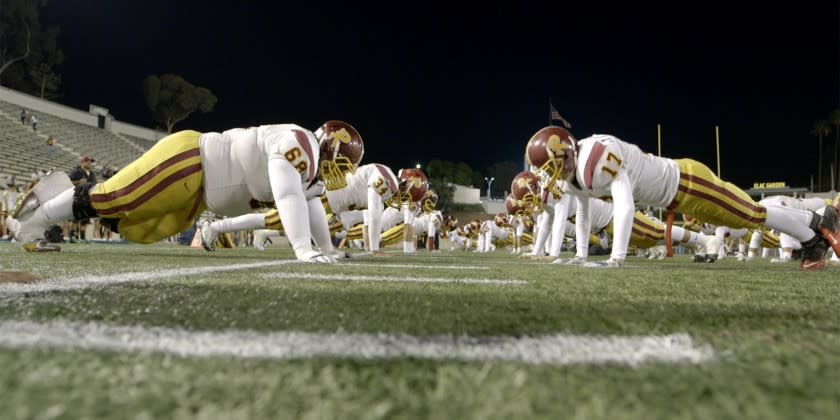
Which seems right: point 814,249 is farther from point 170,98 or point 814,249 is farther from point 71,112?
point 170,98

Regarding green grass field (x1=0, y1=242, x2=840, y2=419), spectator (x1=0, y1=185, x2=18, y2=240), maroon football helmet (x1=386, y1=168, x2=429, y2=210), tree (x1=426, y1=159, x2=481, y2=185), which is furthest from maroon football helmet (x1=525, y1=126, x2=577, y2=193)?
tree (x1=426, y1=159, x2=481, y2=185)

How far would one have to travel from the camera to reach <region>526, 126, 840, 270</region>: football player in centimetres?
430

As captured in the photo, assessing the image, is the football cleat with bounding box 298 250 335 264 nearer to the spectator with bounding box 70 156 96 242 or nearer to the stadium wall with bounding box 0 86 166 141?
the spectator with bounding box 70 156 96 242

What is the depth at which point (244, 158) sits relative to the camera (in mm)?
4148

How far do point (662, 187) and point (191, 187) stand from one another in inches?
157

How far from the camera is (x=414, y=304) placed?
54.1 inches

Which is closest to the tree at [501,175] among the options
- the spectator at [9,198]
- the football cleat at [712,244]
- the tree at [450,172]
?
the tree at [450,172]

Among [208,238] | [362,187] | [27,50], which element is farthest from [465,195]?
[208,238]

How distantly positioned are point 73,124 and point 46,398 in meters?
33.7

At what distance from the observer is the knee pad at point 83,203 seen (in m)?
4.01

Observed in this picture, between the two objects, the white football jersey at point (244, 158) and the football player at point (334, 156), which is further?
the football player at point (334, 156)

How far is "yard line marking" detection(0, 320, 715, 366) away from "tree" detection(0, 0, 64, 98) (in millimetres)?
42045

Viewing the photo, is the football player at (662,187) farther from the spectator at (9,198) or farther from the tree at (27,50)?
the tree at (27,50)

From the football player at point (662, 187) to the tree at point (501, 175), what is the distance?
60.3 meters
